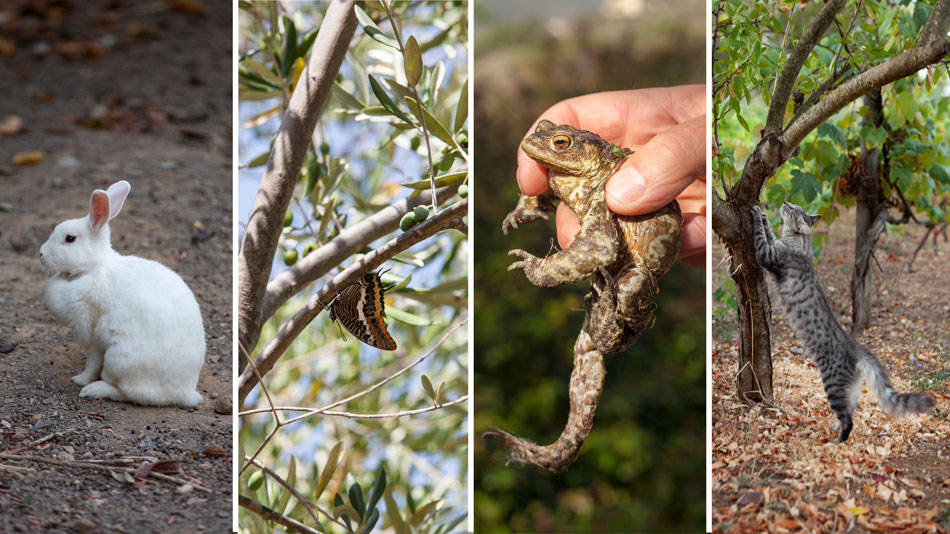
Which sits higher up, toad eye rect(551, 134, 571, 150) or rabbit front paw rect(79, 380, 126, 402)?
toad eye rect(551, 134, 571, 150)

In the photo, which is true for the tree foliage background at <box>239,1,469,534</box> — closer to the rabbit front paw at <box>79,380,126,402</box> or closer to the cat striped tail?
the rabbit front paw at <box>79,380,126,402</box>

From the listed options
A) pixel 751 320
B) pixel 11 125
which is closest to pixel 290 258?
pixel 751 320

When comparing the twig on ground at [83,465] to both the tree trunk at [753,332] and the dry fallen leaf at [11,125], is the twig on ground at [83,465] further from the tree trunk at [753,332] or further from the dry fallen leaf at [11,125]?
the dry fallen leaf at [11,125]

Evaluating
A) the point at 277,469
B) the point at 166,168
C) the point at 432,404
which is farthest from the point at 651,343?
the point at 166,168

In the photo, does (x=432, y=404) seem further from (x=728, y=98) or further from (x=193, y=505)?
(x=728, y=98)

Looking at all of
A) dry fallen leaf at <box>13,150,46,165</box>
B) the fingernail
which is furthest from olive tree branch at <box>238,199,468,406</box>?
dry fallen leaf at <box>13,150,46,165</box>

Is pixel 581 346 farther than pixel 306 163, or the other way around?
pixel 306 163
